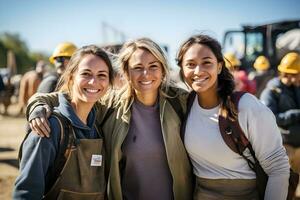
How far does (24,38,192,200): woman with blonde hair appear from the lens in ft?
8.25

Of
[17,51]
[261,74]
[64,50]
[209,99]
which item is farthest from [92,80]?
[17,51]

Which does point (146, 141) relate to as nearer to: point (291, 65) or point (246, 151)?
point (246, 151)

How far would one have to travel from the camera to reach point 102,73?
2.37 meters

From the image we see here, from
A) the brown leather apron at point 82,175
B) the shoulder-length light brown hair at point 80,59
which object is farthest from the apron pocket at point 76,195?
the shoulder-length light brown hair at point 80,59

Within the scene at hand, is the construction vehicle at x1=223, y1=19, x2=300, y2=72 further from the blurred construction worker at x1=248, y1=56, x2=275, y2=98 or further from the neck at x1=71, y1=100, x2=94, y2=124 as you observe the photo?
the neck at x1=71, y1=100, x2=94, y2=124

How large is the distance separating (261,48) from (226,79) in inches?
342

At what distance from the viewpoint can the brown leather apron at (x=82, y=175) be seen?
2045 mm

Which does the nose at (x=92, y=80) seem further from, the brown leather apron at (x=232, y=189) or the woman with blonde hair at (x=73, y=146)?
the brown leather apron at (x=232, y=189)

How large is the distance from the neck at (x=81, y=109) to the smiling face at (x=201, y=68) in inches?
30.4

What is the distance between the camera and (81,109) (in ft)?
7.59

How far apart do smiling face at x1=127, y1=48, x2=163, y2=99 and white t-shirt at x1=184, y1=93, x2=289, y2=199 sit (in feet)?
1.35

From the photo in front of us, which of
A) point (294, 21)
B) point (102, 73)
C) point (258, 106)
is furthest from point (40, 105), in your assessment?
point (294, 21)

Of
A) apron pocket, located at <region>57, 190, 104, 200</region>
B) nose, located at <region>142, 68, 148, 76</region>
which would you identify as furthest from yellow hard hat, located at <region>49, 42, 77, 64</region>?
apron pocket, located at <region>57, 190, 104, 200</region>

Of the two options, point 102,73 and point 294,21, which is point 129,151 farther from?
point 294,21
